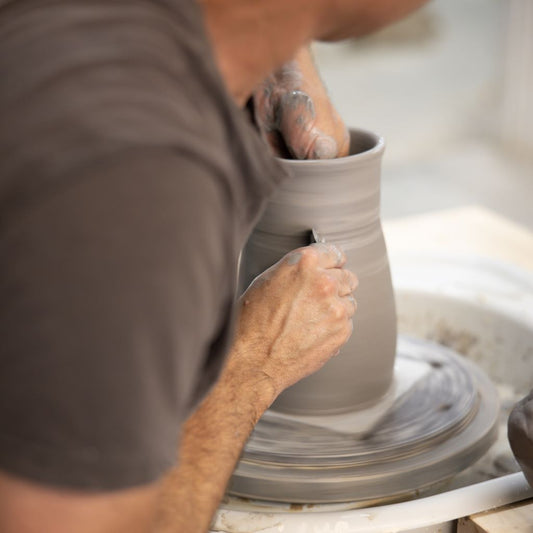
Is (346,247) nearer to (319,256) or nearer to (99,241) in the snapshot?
(319,256)

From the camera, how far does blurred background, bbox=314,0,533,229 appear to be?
498 cm

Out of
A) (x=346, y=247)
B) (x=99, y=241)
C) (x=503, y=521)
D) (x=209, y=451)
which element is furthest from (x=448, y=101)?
(x=99, y=241)

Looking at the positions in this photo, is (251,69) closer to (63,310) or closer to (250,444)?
(63,310)

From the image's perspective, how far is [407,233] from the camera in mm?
2109

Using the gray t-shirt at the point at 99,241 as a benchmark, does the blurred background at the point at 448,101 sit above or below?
below

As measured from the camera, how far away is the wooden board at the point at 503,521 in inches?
42.1

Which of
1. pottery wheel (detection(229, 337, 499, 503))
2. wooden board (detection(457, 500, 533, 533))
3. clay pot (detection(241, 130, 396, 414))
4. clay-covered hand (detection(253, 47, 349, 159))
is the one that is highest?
clay-covered hand (detection(253, 47, 349, 159))

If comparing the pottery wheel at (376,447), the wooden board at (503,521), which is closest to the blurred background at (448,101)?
the pottery wheel at (376,447)

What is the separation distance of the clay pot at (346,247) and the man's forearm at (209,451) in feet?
0.84

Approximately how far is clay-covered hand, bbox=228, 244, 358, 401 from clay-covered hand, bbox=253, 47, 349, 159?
0.19 metres

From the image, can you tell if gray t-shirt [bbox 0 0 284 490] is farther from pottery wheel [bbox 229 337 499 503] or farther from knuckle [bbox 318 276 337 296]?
pottery wheel [bbox 229 337 499 503]

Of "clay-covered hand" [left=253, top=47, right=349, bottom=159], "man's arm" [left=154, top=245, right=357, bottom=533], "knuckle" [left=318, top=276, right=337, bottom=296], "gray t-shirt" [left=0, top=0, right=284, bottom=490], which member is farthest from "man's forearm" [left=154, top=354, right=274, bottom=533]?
"clay-covered hand" [left=253, top=47, right=349, bottom=159]

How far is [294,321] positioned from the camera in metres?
1.14

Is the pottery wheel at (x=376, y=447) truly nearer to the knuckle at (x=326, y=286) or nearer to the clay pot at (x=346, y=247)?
the clay pot at (x=346, y=247)
